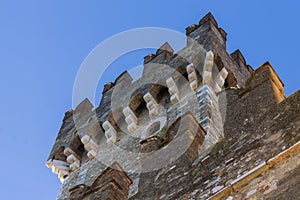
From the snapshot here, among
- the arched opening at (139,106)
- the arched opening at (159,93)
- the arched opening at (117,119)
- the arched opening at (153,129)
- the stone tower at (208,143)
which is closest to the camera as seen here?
the stone tower at (208,143)

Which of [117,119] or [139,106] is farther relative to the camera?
[117,119]

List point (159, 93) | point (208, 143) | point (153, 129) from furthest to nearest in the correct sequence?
point (159, 93), point (153, 129), point (208, 143)

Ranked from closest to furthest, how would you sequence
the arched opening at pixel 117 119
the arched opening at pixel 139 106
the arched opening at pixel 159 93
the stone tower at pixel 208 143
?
the stone tower at pixel 208 143
the arched opening at pixel 159 93
the arched opening at pixel 139 106
the arched opening at pixel 117 119

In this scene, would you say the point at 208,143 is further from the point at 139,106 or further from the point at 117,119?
the point at 117,119

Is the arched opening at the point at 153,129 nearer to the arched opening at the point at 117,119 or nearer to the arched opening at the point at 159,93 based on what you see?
the arched opening at the point at 159,93

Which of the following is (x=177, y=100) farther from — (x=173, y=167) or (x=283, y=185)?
(x=283, y=185)

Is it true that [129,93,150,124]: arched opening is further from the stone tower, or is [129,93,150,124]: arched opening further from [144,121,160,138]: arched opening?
[144,121,160,138]: arched opening

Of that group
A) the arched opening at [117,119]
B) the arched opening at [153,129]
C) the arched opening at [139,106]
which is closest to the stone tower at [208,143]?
the arched opening at [153,129]

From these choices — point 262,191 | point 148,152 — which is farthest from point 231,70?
point 262,191

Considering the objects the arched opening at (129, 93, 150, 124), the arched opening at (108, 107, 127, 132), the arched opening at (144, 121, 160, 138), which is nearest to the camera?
the arched opening at (144, 121, 160, 138)

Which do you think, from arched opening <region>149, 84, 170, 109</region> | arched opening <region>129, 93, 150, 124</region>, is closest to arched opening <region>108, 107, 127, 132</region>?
arched opening <region>129, 93, 150, 124</region>

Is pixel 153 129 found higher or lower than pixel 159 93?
lower

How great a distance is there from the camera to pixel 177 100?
16.0 metres

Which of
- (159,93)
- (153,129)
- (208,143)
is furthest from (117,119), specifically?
(208,143)
